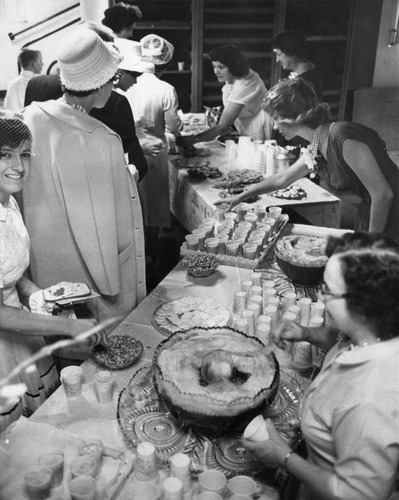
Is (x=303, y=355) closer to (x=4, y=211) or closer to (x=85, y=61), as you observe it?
(x=4, y=211)

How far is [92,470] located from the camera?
1.32 meters

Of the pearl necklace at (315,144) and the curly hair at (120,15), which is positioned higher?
the curly hair at (120,15)

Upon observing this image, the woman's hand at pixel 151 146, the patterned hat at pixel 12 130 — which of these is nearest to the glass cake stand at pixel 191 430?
the patterned hat at pixel 12 130

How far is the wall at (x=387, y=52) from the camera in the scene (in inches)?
95.8

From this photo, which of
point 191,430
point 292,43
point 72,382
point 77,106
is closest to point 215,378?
point 191,430

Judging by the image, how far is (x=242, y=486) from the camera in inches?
51.0

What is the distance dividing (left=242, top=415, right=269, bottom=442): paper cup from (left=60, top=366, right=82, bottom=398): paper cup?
613 millimetres

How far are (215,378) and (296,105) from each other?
66.1 inches

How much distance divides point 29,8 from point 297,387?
2.79 m

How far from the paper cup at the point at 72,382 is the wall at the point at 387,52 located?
2018 millimetres

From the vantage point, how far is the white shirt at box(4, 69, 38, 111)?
10.6 ft

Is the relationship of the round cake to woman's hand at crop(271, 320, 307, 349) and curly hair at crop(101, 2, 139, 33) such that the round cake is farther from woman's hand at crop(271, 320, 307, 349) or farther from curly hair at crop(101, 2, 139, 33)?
curly hair at crop(101, 2, 139, 33)

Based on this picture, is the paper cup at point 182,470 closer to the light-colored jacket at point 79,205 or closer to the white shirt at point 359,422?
the white shirt at point 359,422

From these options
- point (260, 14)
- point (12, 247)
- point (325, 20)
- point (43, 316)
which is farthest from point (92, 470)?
point (260, 14)
